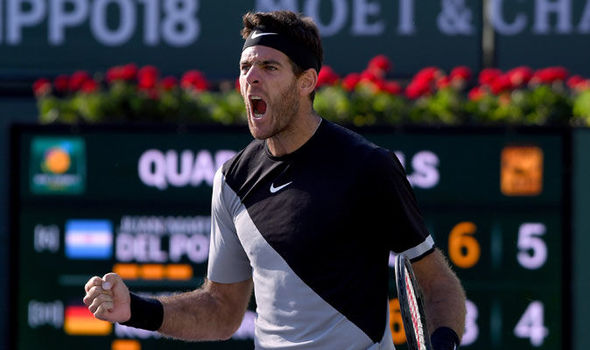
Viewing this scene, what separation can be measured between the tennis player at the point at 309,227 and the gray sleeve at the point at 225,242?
55 millimetres

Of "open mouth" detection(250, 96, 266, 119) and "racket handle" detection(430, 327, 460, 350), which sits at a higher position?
"open mouth" detection(250, 96, 266, 119)

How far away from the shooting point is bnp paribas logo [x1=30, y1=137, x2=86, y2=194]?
6051mm

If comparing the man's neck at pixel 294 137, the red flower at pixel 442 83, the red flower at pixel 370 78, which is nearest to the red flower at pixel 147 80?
the red flower at pixel 370 78

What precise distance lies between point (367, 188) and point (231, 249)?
0.52m

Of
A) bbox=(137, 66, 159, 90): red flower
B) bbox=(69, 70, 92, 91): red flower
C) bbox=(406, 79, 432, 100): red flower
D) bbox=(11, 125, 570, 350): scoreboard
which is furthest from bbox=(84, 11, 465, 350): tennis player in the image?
bbox=(69, 70, 92, 91): red flower

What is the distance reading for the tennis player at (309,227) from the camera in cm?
299

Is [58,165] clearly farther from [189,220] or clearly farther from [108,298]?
[108,298]

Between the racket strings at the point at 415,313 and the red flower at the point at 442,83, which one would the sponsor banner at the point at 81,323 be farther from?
the racket strings at the point at 415,313

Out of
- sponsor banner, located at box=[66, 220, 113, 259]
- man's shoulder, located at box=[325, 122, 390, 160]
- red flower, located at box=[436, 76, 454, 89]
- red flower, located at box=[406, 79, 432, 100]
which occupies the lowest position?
sponsor banner, located at box=[66, 220, 113, 259]

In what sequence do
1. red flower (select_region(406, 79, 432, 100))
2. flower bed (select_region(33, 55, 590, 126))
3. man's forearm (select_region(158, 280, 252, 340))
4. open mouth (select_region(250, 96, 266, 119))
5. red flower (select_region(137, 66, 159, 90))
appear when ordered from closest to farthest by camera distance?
open mouth (select_region(250, 96, 266, 119)) < man's forearm (select_region(158, 280, 252, 340)) < flower bed (select_region(33, 55, 590, 126)) < red flower (select_region(406, 79, 432, 100)) < red flower (select_region(137, 66, 159, 90))

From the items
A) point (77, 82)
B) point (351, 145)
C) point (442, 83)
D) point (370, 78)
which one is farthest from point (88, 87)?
point (351, 145)

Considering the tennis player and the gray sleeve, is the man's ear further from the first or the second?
the gray sleeve

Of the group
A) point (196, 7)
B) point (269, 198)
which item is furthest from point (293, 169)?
point (196, 7)

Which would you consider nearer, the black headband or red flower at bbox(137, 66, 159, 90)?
the black headband
